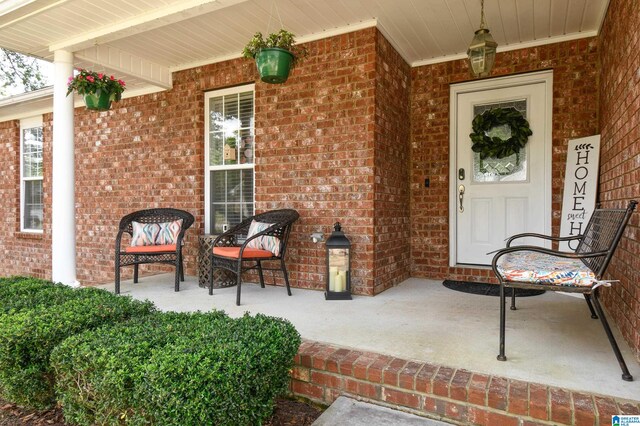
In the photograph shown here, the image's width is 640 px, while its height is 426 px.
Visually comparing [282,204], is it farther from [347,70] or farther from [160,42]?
[160,42]

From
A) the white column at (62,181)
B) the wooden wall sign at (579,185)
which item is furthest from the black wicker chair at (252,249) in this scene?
the wooden wall sign at (579,185)

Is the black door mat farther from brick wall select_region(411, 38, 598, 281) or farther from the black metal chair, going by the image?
the black metal chair

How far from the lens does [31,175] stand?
21.7ft


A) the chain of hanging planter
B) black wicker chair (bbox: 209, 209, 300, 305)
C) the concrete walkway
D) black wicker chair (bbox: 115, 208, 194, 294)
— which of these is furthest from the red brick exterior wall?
black wicker chair (bbox: 115, 208, 194, 294)

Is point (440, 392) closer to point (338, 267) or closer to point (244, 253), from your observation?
point (338, 267)

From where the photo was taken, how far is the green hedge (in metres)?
1.37

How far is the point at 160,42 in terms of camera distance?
415 centimetres

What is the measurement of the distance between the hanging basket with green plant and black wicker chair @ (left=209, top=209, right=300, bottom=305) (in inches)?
48.3

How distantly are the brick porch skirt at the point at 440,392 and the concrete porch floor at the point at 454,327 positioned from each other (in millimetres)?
104

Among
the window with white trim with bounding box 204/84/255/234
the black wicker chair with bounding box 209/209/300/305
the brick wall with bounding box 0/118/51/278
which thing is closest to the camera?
the black wicker chair with bounding box 209/209/300/305

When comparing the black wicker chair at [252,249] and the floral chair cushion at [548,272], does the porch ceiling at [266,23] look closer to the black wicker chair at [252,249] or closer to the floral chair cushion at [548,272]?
the black wicker chair at [252,249]

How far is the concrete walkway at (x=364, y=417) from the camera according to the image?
67.1 inches

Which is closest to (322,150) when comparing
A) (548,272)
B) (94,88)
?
(94,88)

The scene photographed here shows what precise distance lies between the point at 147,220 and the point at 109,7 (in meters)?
2.10
